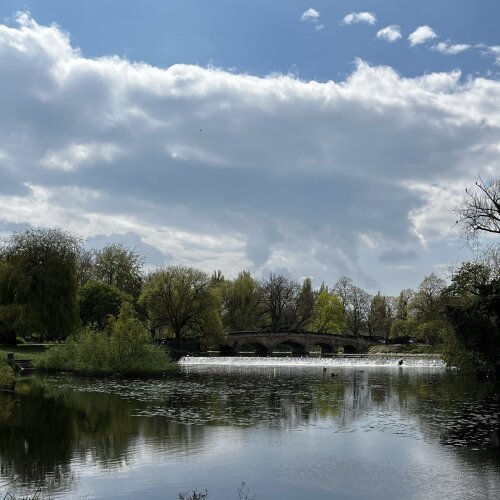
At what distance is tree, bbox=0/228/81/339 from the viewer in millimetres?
57434

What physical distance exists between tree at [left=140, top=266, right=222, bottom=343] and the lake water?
132 feet

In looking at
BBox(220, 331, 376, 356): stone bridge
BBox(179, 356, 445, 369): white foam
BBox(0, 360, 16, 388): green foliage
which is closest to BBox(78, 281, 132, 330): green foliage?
BBox(179, 356, 445, 369): white foam

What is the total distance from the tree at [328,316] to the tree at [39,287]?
56.5 metres

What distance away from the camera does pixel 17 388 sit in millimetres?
36781

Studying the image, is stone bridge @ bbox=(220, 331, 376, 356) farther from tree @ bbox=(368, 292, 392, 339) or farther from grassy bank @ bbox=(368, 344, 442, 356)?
tree @ bbox=(368, 292, 392, 339)

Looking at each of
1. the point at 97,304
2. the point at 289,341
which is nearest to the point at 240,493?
the point at 97,304

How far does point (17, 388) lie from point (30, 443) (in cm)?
1770

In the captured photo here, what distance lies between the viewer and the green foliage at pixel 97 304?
74375 millimetres

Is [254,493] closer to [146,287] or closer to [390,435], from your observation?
[390,435]

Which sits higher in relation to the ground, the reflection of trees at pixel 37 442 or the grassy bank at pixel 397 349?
the reflection of trees at pixel 37 442

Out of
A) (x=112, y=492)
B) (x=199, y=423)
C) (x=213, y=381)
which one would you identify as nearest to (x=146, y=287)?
(x=213, y=381)

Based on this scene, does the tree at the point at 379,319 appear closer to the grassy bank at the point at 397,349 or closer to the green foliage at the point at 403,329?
the green foliage at the point at 403,329

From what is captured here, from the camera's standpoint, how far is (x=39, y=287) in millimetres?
58375

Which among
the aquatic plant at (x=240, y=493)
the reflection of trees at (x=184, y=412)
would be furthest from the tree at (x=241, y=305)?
the aquatic plant at (x=240, y=493)
